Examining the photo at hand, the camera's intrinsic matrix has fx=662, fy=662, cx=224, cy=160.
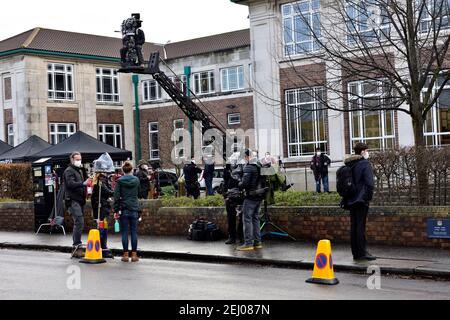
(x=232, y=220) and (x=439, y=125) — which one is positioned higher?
(x=439, y=125)

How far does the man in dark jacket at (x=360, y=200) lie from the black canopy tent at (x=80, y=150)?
36.9 feet

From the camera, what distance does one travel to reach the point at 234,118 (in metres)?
41.9

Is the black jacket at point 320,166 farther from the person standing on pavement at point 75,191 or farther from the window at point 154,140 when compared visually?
the window at point 154,140

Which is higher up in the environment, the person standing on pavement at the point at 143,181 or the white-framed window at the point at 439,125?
the white-framed window at the point at 439,125

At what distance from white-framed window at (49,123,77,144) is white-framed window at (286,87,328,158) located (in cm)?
2046

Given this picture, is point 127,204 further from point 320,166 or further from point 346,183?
point 320,166

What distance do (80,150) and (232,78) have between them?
22361 mm

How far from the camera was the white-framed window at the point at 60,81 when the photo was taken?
140 ft

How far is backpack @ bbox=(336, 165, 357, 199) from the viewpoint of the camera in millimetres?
11250

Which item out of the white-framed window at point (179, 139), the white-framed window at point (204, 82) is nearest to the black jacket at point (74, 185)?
the white-framed window at point (179, 139)

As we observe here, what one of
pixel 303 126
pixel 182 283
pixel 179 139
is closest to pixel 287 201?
pixel 182 283

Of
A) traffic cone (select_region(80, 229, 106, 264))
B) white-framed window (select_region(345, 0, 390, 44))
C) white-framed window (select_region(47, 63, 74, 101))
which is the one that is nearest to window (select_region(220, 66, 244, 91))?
white-framed window (select_region(47, 63, 74, 101))
